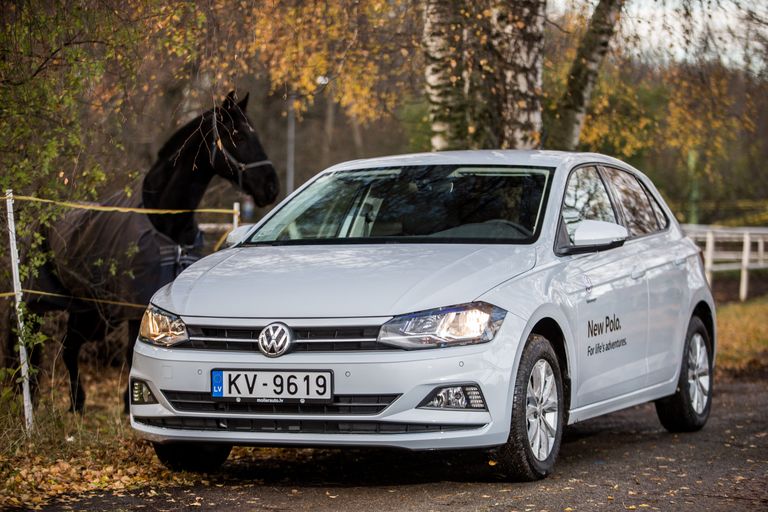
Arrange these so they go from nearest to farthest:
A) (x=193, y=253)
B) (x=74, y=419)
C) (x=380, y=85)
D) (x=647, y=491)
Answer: (x=647, y=491), (x=74, y=419), (x=193, y=253), (x=380, y=85)

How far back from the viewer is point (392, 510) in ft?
19.5

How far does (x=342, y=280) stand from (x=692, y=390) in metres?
3.51

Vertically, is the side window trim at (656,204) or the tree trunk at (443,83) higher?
the tree trunk at (443,83)

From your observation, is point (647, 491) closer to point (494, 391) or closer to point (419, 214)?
point (494, 391)

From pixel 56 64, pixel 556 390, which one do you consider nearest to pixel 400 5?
pixel 56 64

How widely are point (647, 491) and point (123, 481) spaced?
2569 mm

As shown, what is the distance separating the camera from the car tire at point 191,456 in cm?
682

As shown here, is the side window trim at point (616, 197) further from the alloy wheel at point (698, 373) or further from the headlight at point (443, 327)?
the headlight at point (443, 327)

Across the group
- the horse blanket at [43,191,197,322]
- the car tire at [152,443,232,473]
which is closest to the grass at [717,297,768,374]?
the horse blanket at [43,191,197,322]

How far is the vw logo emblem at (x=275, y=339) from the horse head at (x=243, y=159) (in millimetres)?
4346

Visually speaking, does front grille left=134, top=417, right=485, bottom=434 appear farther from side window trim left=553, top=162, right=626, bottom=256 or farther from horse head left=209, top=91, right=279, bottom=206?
horse head left=209, top=91, right=279, bottom=206

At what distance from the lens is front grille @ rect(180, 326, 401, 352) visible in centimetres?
598

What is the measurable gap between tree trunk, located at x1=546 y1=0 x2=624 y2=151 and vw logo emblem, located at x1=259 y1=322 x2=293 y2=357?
7604 mm

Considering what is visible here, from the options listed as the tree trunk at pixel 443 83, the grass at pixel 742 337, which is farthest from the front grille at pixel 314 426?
the grass at pixel 742 337
